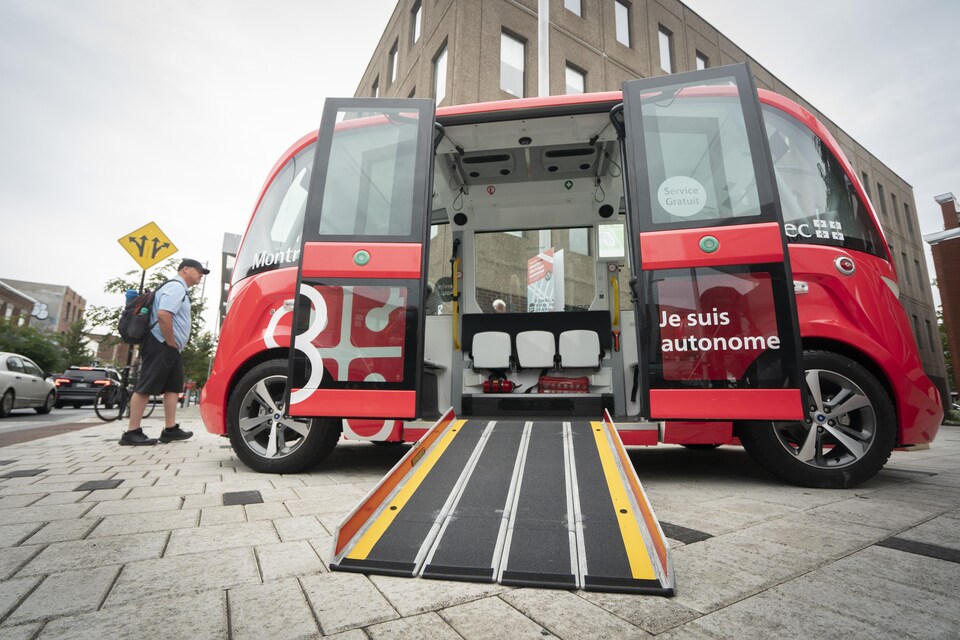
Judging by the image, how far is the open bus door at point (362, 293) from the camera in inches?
118

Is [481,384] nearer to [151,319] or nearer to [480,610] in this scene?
[151,319]

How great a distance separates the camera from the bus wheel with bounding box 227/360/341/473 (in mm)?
3311

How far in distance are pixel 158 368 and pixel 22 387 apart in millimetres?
9548

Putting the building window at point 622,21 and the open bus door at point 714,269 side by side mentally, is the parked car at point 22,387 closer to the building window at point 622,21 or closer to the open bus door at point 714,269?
the open bus door at point 714,269

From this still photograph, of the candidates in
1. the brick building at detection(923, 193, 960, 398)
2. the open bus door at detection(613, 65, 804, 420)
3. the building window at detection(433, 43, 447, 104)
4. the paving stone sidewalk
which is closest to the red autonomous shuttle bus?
the open bus door at detection(613, 65, 804, 420)

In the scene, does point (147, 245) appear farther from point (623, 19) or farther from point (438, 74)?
point (623, 19)

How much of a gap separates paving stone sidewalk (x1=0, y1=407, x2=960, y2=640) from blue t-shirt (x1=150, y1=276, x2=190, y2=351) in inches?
78.2

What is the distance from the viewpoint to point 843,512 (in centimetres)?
233

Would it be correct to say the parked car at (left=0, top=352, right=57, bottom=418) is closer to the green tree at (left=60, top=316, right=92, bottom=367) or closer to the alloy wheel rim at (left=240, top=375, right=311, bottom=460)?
the alloy wheel rim at (left=240, top=375, right=311, bottom=460)

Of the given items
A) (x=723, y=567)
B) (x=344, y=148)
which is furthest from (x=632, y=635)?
(x=344, y=148)

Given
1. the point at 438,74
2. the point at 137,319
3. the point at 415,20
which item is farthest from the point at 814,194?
the point at 415,20

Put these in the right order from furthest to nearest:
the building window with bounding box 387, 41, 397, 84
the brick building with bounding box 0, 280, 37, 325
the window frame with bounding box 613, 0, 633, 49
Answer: the brick building with bounding box 0, 280, 37, 325, the building window with bounding box 387, 41, 397, 84, the window frame with bounding box 613, 0, 633, 49

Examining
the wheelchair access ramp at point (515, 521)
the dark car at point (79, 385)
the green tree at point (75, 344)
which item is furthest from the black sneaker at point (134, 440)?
the green tree at point (75, 344)

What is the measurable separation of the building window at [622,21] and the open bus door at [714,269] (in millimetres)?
16363
